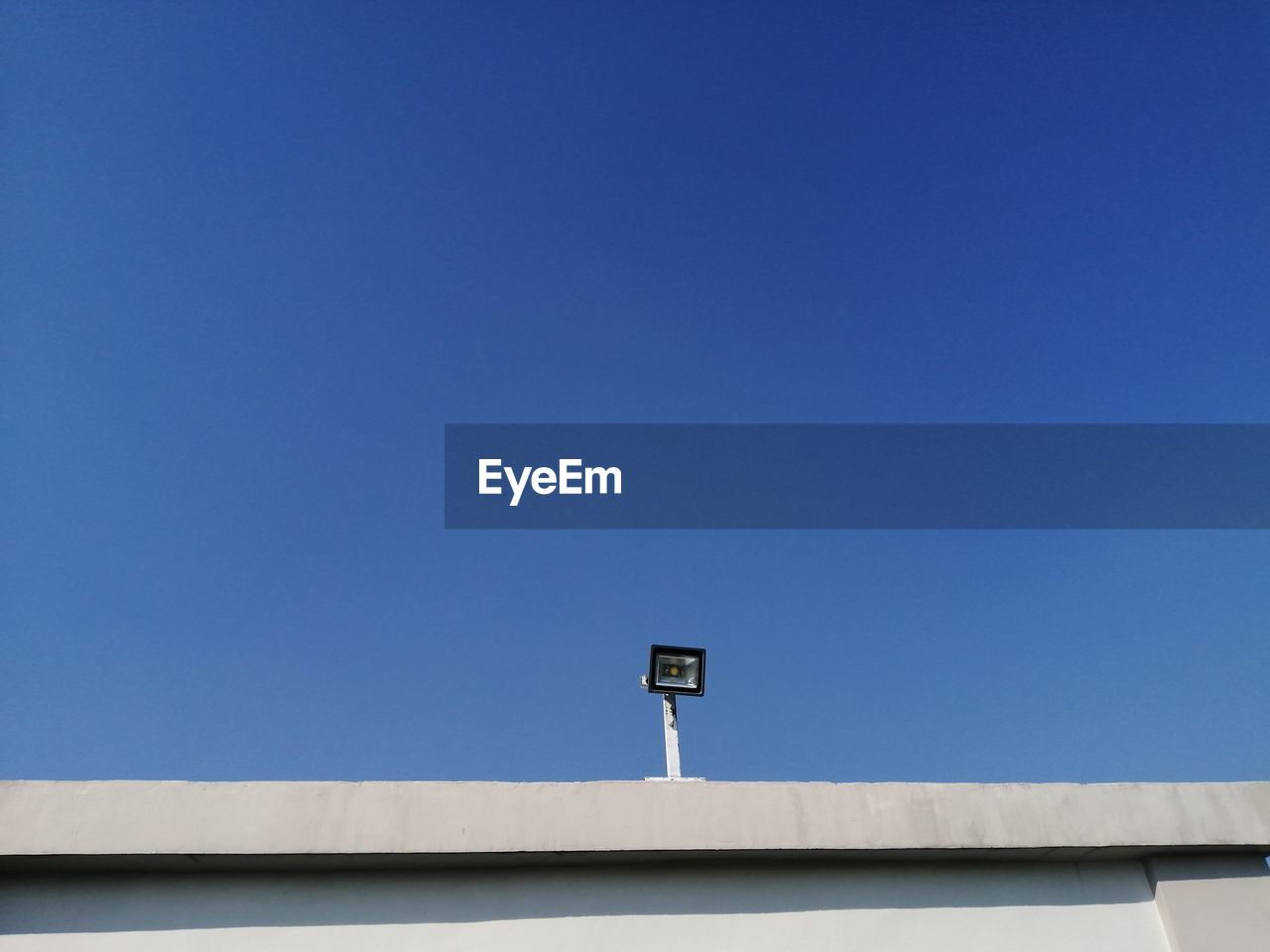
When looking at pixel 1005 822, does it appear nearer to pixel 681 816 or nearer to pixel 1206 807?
pixel 1206 807

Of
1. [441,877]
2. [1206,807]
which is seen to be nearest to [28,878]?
[441,877]

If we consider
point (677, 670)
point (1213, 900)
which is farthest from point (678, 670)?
point (1213, 900)

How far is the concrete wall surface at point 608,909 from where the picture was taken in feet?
18.0

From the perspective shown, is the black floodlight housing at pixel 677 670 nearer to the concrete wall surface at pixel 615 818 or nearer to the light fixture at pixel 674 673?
the light fixture at pixel 674 673

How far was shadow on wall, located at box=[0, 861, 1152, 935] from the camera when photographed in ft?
18.0

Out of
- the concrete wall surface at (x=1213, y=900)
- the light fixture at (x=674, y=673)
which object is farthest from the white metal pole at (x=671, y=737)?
the concrete wall surface at (x=1213, y=900)

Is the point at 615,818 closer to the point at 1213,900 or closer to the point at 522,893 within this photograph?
the point at 522,893

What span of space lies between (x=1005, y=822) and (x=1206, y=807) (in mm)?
1492

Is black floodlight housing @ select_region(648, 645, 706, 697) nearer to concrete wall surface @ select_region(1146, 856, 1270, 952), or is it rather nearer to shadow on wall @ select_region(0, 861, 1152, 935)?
shadow on wall @ select_region(0, 861, 1152, 935)

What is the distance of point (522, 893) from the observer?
5.74 meters

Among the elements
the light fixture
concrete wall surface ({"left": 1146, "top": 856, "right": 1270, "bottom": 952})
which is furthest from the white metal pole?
concrete wall surface ({"left": 1146, "top": 856, "right": 1270, "bottom": 952})

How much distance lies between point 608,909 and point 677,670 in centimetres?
196

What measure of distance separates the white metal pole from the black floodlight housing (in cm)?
10

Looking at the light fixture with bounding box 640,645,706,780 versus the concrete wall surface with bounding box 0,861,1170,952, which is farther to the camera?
the light fixture with bounding box 640,645,706,780
